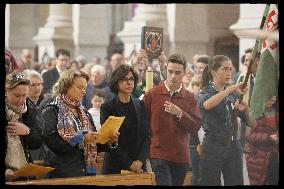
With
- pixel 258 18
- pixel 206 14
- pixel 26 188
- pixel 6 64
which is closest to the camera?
pixel 26 188

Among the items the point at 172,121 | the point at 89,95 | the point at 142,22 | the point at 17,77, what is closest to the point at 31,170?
the point at 17,77

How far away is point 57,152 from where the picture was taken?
301 inches

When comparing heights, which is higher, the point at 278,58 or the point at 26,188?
the point at 278,58

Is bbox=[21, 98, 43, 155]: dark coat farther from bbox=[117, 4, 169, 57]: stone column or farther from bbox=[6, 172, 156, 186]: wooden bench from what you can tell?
bbox=[117, 4, 169, 57]: stone column

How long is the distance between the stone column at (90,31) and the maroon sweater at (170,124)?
589 centimetres

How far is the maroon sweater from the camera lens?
8.33m

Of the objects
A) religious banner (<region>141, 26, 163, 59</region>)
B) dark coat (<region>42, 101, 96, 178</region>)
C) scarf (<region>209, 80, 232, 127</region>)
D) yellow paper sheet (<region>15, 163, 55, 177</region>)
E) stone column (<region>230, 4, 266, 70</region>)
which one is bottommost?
yellow paper sheet (<region>15, 163, 55, 177</region>)

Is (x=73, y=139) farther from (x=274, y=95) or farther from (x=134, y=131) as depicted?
(x=274, y=95)

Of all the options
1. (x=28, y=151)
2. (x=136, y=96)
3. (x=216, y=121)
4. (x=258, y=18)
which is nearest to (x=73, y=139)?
(x=28, y=151)

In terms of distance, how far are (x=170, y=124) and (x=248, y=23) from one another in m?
1.76

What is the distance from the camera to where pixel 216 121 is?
8.49 m

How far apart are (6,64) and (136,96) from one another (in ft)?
3.93

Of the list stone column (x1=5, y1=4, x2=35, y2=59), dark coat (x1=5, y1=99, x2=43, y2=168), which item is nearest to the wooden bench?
dark coat (x1=5, y1=99, x2=43, y2=168)

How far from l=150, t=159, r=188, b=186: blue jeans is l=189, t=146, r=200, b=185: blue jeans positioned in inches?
4.7
